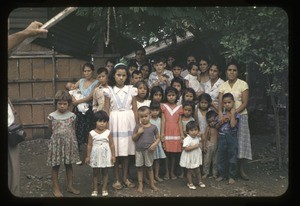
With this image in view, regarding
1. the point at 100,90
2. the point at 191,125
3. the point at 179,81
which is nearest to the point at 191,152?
the point at 191,125

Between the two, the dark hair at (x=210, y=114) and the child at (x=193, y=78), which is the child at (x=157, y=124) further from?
the child at (x=193, y=78)

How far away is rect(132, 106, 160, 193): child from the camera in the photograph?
4.77 metres

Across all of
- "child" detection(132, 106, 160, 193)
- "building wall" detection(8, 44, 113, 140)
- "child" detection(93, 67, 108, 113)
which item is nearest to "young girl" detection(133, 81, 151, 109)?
"child" detection(132, 106, 160, 193)

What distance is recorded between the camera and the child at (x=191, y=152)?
16.2 feet

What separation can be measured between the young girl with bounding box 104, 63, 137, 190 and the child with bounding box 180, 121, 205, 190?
2.06 ft

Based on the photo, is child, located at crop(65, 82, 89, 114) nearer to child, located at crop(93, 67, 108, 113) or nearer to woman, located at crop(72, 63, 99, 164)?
woman, located at crop(72, 63, 99, 164)

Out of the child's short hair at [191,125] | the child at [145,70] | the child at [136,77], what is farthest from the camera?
the child at [145,70]

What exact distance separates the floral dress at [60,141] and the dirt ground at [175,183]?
440 millimetres

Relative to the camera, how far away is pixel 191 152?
16.3 feet

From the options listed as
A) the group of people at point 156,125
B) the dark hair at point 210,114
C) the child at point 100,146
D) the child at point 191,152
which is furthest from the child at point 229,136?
the child at point 100,146

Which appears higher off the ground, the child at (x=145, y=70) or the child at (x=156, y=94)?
the child at (x=145, y=70)

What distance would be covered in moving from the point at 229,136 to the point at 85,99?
190 cm

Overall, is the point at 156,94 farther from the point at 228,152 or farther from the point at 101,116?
the point at 228,152
